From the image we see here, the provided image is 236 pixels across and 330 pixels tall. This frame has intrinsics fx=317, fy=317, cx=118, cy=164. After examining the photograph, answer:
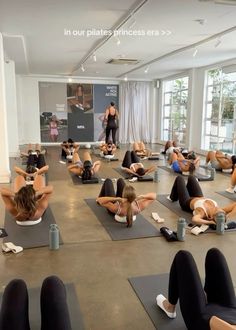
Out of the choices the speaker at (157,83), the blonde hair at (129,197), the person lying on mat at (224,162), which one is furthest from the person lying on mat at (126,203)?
the speaker at (157,83)

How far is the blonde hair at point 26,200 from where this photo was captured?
134 inches

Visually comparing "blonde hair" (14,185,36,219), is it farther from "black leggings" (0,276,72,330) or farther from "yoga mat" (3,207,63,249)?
"black leggings" (0,276,72,330)

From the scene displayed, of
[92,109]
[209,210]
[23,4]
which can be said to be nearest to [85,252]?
[209,210]

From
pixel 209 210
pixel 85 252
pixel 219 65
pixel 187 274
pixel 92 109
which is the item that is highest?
pixel 219 65

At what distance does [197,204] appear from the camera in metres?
3.80

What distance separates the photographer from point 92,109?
12805mm

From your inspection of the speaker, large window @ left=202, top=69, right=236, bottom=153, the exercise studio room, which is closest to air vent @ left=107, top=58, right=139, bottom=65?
the exercise studio room

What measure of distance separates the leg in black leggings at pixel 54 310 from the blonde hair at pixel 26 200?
1.89m

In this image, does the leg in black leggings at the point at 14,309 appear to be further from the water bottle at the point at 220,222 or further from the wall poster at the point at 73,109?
the wall poster at the point at 73,109

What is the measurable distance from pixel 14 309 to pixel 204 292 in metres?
1.00

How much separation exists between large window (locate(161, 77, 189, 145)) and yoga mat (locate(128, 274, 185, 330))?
28.6 ft

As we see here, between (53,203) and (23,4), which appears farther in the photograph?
(53,203)

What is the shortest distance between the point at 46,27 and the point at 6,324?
4.73 m

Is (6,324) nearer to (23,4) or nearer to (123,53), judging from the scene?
(23,4)
